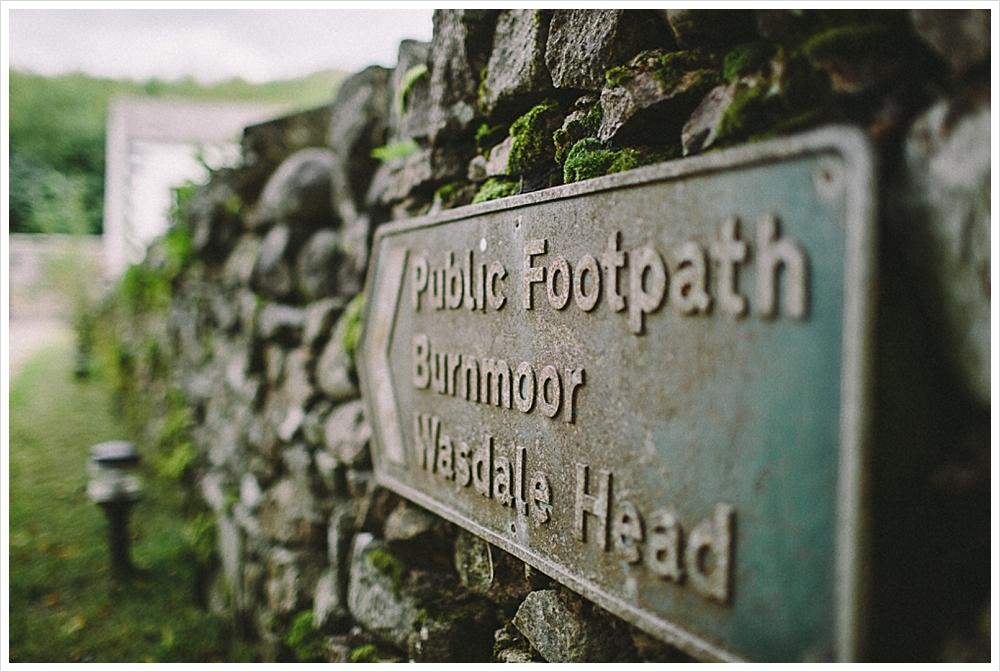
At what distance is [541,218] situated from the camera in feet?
4.43

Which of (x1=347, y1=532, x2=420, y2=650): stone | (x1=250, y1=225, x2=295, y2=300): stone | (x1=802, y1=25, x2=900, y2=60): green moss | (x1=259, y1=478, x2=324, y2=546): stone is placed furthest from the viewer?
(x1=250, y1=225, x2=295, y2=300): stone

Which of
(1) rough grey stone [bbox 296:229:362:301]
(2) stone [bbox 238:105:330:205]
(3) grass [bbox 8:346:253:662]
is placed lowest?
(3) grass [bbox 8:346:253:662]

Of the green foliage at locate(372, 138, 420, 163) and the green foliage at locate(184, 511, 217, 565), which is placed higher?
Result: the green foliage at locate(372, 138, 420, 163)

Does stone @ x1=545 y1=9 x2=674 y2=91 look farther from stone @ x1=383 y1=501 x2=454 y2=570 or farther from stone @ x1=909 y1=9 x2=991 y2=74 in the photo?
stone @ x1=383 y1=501 x2=454 y2=570

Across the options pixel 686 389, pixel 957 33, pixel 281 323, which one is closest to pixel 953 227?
pixel 957 33

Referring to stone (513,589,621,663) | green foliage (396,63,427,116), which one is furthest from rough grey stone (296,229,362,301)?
stone (513,589,621,663)

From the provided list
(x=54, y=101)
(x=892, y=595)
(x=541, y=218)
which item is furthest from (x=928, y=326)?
(x=54, y=101)

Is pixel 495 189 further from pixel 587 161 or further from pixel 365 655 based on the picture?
pixel 365 655

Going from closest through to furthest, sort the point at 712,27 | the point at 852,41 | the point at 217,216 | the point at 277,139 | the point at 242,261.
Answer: the point at 852,41 → the point at 712,27 → the point at 277,139 → the point at 242,261 → the point at 217,216

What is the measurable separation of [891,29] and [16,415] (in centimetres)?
777

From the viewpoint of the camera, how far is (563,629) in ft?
4.54

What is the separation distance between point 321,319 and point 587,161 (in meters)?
1.55

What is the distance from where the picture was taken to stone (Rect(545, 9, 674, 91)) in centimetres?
129

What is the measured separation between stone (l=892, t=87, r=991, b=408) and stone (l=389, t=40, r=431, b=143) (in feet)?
4.62
